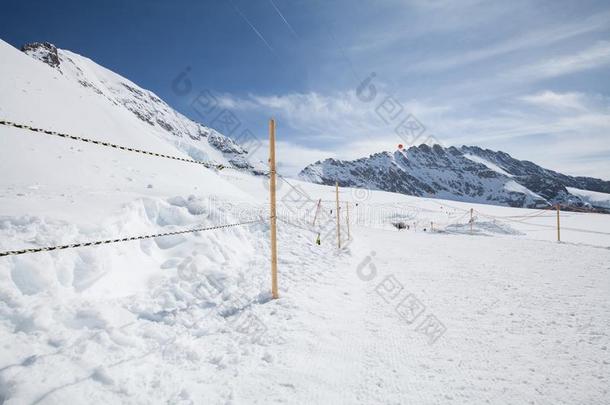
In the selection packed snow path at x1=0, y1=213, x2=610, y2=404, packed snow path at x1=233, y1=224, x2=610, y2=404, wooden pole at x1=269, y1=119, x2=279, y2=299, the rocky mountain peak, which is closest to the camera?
packed snow path at x1=0, y1=213, x2=610, y2=404

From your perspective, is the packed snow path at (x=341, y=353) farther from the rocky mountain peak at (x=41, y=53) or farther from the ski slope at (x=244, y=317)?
the rocky mountain peak at (x=41, y=53)

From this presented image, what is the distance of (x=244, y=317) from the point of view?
16.5 feet

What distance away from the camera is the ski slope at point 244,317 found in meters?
3.29

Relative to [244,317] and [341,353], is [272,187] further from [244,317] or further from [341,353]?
[341,353]

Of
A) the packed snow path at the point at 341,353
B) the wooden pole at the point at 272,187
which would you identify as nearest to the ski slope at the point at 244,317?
the packed snow path at the point at 341,353

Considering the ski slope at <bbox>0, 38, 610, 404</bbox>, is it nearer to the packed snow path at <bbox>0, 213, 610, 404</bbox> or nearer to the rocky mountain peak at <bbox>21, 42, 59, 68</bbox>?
the packed snow path at <bbox>0, 213, 610, 404</bbox>

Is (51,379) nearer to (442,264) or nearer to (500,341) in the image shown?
(500,341)

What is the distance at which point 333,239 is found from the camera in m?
13.3

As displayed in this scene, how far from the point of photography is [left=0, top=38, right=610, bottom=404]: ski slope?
329 centimetres

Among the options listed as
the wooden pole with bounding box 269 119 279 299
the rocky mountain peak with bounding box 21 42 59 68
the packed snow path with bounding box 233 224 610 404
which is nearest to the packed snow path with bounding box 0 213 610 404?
the packed snow path with bounding box 233 224 610 404

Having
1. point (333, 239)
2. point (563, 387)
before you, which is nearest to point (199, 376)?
point (563, 387)

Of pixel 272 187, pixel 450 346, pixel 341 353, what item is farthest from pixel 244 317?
pixel 450 346

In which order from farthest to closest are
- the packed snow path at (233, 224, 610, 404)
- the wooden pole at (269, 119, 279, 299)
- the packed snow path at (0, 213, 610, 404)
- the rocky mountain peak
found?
the rocky mountain peak, the wooden pole at (269, 119, 279, 299), the packed snow path at (233, 224, 610, 404), the packed snow path at (0, 213, 610, 404)

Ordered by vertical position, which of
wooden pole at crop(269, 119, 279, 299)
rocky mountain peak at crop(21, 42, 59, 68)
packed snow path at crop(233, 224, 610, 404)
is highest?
rocky mountain peak at crop(21, 42, 59, 68)
